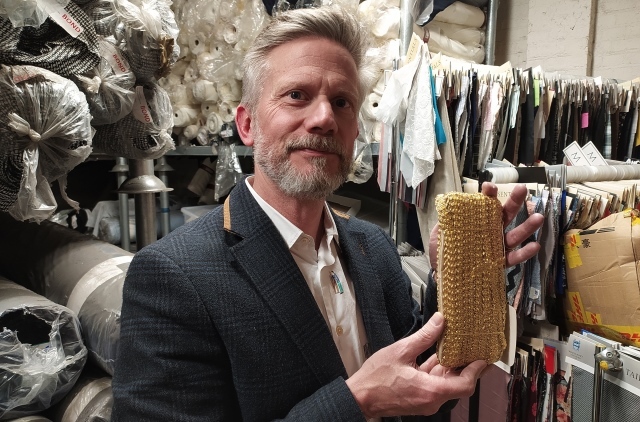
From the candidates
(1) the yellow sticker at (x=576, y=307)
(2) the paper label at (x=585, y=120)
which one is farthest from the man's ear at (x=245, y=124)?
(2) the paper label at (x=585, y=120)

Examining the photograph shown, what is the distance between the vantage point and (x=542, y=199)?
1681 mm

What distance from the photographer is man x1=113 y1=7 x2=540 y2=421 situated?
2.35 feet

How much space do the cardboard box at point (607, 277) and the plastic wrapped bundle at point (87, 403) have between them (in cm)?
156

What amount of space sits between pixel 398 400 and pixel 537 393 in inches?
51.3

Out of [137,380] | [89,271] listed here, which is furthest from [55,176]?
[137,380]

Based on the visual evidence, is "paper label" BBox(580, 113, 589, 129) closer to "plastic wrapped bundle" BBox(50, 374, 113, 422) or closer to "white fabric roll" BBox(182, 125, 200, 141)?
"white fabric roll" BBox(182, 125, 200, 141)

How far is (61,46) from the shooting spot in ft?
3.93

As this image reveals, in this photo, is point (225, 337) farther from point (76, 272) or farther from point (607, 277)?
point (607, 277)

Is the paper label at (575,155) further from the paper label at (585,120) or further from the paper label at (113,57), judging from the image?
the paper label at (113,57)

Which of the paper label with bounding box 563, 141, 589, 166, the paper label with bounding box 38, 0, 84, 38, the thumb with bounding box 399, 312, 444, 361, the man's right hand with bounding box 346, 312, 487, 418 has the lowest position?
the man's right hand with bounding box 346, 312, 487, 418

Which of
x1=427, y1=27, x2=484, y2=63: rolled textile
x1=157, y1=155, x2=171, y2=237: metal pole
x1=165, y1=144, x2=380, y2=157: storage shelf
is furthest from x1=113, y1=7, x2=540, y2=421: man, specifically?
x1=427, y1=27, x2=484, y2=63: rolled textile

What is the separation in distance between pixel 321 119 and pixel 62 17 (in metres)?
0.77

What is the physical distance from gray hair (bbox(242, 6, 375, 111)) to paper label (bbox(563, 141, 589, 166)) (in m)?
1.64

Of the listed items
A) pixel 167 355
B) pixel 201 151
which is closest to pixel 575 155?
pixel 201 151
